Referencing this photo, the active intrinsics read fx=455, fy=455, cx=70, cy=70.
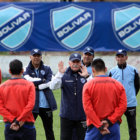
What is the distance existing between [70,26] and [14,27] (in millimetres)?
2364

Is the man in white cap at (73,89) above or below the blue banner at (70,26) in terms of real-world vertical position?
below

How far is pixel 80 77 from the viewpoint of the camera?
7676 millimetres

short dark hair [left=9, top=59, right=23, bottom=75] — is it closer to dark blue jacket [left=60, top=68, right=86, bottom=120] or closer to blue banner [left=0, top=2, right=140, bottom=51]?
dark blue jacket [left=60, top=68, right=86, bottom=120]

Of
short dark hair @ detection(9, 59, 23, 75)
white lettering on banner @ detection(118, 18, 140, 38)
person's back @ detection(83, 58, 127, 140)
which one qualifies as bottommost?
person's back @ detection(83, 58, 127, 140)

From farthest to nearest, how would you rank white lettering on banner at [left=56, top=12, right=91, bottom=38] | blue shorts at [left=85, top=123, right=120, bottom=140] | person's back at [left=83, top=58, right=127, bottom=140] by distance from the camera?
1. white lettering on banner at [left=56, top=12, right=91, bottom=38]
2. blue shorts at [left=85, top=123, right=120, bottom=140]
3. person's back at [left=83, top=58, right=127, bottom=140]

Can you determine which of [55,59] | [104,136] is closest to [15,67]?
[104,136]

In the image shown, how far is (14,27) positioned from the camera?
1916 centimetres

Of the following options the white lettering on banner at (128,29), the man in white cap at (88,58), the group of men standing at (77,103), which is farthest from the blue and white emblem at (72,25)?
the group of men standing at (77,103)

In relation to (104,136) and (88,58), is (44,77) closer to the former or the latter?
(88,58)

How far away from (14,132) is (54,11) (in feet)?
42.2

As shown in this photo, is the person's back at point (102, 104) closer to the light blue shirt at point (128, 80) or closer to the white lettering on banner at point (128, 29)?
the light blue shirt at point (128, 80)

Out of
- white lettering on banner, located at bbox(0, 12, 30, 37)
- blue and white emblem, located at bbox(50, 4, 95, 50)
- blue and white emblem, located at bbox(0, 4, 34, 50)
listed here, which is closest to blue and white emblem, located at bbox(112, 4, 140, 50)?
blue and white emblem, located at bbox(50, 4, 95, 50)

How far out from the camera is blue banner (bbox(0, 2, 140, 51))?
1889 cm

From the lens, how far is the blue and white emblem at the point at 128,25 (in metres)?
18.8
